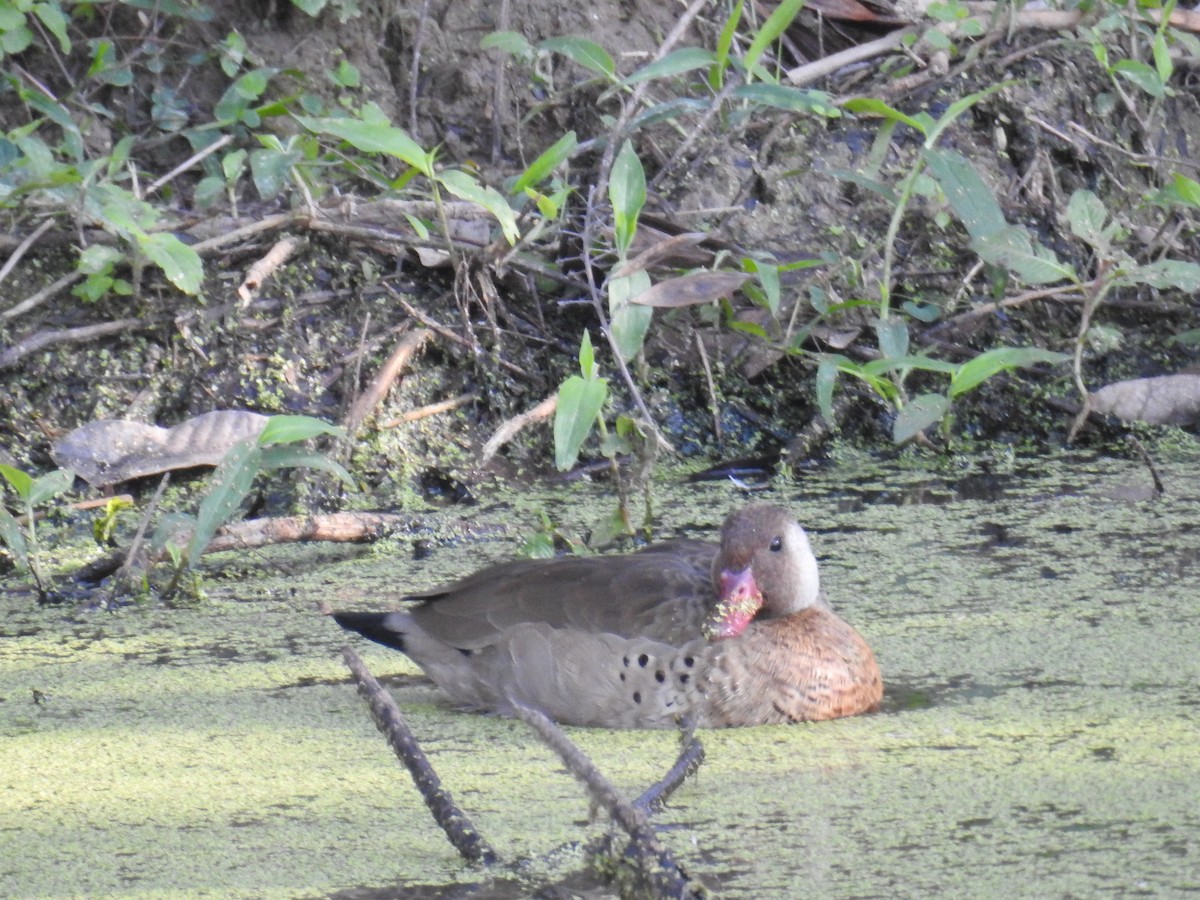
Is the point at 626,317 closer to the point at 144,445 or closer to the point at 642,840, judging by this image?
the point at 144,445

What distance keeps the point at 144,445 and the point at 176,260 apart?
51cm

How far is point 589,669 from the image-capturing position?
3.01m

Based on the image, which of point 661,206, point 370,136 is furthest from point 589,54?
point 370,136

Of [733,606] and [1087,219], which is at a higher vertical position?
[1087,219]

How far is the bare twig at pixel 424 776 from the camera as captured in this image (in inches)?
90.6

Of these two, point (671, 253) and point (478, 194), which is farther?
point (671, 253)

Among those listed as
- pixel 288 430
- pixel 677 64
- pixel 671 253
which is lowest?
pixel 288 430

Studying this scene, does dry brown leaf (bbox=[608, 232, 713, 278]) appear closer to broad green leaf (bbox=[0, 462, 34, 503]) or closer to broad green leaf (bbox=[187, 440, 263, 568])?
broad green leaf (bbox=[187, 440, 263, 568])

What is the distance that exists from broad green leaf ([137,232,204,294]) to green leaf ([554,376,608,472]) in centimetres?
132

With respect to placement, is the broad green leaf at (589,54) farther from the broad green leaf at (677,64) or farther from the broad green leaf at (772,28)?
the broad green leaf at (772,28)

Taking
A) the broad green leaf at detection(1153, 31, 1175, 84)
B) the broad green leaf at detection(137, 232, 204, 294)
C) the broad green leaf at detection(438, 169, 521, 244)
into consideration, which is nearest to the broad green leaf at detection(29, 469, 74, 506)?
the broad green leaf at detection(137, 232, 204, 294)

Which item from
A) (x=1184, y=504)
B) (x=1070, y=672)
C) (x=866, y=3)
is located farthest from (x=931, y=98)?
(x=1070, y=672)

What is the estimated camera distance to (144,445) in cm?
440

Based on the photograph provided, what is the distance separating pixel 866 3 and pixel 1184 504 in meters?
2.41
